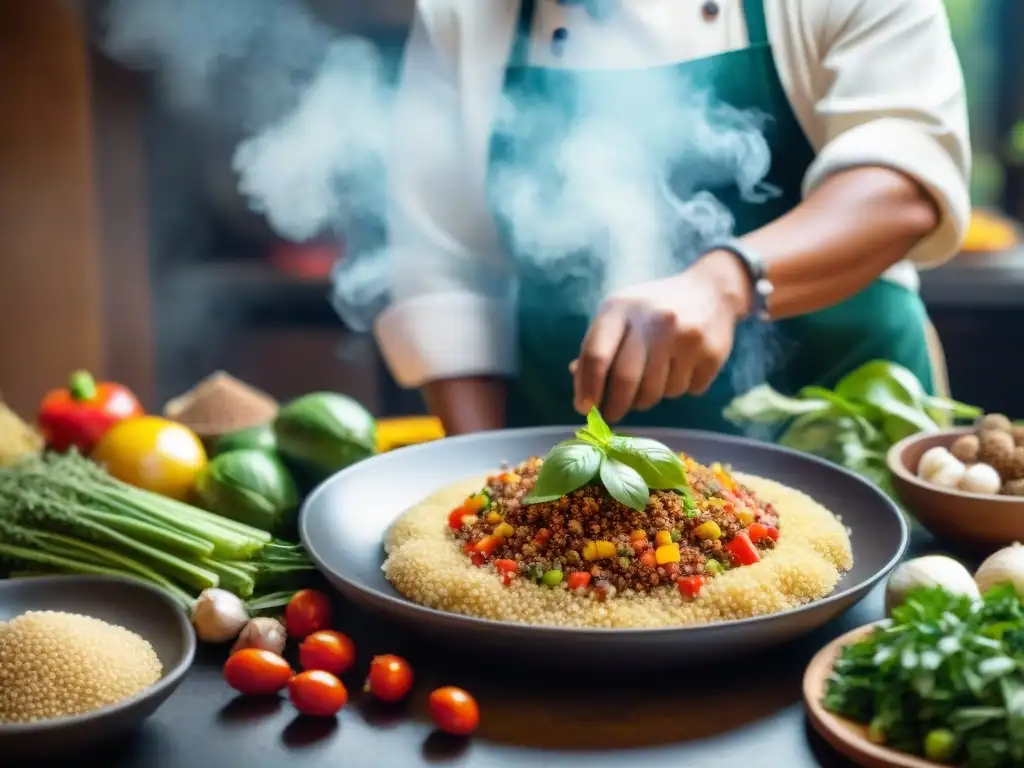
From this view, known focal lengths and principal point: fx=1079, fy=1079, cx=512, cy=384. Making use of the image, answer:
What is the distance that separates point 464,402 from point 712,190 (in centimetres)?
58

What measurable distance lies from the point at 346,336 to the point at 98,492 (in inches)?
97.7

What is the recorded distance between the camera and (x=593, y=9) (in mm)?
1869

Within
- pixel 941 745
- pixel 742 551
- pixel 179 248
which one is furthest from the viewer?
pixel 179 248

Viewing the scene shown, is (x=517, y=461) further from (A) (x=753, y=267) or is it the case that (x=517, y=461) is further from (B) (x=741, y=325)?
(B) (x=741, y=325)

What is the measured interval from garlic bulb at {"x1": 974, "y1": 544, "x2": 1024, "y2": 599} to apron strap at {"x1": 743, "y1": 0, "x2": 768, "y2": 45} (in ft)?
3.34

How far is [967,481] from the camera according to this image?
53.6 inches

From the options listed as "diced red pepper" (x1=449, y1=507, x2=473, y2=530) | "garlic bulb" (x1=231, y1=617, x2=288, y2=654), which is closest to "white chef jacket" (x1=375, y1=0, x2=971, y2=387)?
"diced red pepper" (x1=449, y1=507, x2=473, y2=530)

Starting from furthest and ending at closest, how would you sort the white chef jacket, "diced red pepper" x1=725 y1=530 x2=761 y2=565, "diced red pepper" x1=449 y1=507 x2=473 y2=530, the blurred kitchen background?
the blurred kitchen background < the white chef jacket < "diced red pepper" x1=449 y1=507 x2=473 y2=530 < "diced red pepper" x1=725 y1=530 x2=761 y2=565

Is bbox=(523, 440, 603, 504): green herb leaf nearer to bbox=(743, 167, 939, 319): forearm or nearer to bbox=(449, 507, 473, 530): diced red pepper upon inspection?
bbox=(449, 507, 473, 530): diced red pepper

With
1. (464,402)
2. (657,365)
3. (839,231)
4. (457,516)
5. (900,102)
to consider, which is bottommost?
(464,402)

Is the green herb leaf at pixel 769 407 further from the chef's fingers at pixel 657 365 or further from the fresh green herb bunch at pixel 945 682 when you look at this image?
the fresh green herb bunch at pixel 945 682

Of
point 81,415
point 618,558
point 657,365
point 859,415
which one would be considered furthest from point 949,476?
point 81,415

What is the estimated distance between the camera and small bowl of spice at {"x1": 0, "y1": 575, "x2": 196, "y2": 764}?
2.90 ft

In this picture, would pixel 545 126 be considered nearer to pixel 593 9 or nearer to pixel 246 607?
pixel 593 9
